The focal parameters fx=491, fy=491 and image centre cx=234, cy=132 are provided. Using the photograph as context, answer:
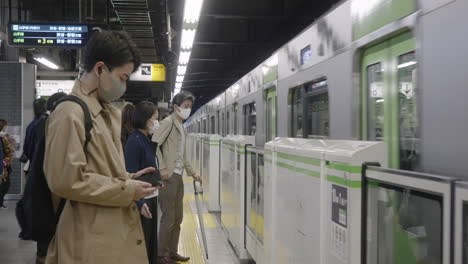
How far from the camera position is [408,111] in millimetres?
2244

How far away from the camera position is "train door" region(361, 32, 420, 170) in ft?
7.25

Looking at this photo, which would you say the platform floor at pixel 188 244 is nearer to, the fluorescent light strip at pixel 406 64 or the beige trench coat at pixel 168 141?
the beige trench coat at pixel 168 141

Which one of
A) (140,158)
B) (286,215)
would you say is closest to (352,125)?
(286,215)

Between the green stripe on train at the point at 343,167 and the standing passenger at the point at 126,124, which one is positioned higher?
the standing passenger at the point at 126,124

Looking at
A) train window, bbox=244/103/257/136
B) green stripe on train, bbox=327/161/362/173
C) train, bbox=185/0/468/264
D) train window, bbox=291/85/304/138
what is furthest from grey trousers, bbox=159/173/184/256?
green stripe on train, bbox=327/161/362/173

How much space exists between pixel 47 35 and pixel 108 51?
21.0 ft

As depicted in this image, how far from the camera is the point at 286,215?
312cm

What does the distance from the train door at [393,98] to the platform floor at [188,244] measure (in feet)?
10.3

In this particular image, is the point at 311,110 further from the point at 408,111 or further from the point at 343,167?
the point at 343,167

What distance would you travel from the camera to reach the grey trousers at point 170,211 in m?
4.75

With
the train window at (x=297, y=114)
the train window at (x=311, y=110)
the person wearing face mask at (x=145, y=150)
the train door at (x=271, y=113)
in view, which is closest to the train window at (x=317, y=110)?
the train window at (x=311, y=110)

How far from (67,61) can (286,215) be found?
601 inches

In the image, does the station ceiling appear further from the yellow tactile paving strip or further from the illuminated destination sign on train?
the yellow tactile paving strip

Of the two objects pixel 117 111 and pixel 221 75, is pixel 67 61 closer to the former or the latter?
pixel 221 75
